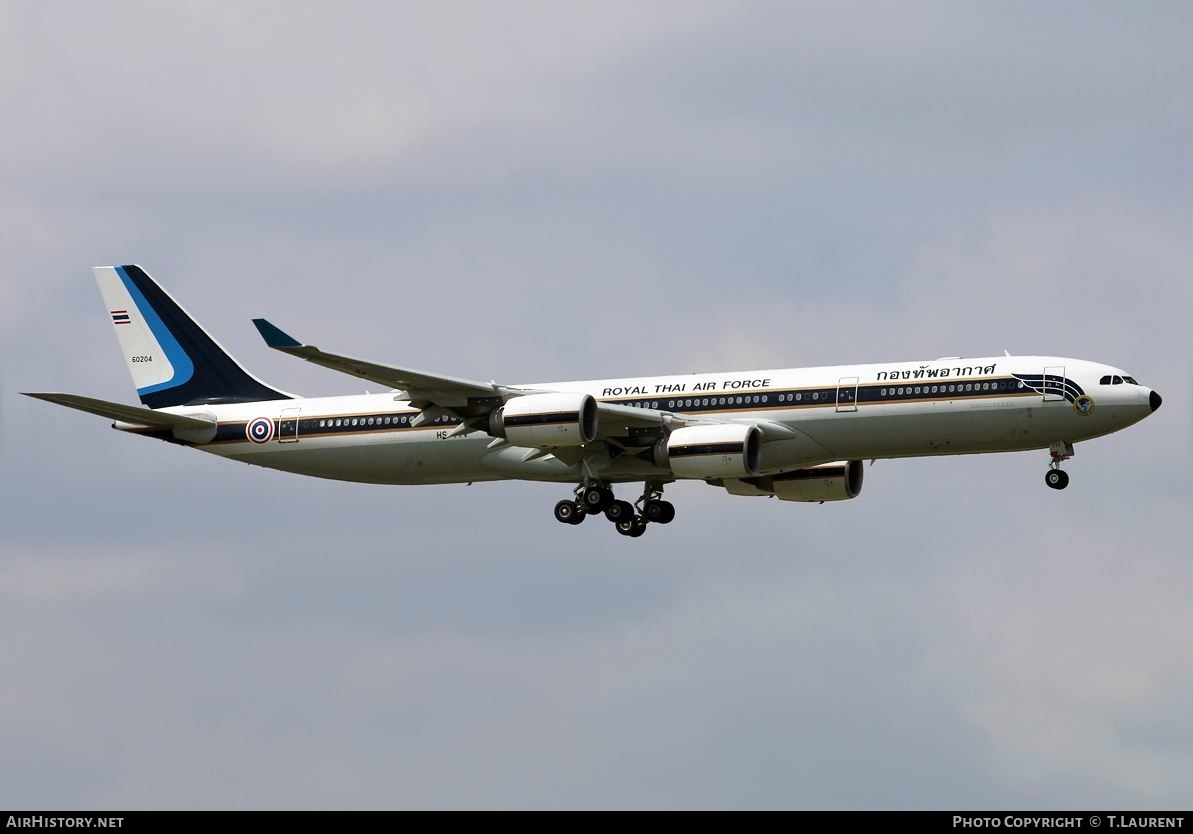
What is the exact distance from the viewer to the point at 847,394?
74688 mm

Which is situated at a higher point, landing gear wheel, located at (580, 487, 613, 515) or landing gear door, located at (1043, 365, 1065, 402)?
landing gear door, located at (1043, 365, 1065, 402)

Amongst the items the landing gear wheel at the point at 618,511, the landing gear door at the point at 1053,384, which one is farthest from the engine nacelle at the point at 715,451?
the landing gear door at the point at 1053,384

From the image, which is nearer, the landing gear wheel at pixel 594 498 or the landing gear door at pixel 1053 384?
the landing gear door at pixel 1053 384

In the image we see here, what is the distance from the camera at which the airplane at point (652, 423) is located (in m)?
73.8

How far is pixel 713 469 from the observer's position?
245 feet

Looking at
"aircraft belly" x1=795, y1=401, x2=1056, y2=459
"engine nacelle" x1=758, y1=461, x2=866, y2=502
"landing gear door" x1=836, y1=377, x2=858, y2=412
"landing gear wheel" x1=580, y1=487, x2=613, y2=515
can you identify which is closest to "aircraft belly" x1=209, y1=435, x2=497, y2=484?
"landing gear wheel" x1=580, y1=487, x2=613, y2=515

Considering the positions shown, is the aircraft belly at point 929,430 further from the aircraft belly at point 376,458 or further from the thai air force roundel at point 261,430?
the thai air force roundel at point 261,430

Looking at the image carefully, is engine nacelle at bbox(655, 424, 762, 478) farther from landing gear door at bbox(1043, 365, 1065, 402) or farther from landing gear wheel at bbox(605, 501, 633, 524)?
landing gear door at bbox(1043, 365, 1065, 402)

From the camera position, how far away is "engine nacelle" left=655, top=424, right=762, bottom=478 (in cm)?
7425

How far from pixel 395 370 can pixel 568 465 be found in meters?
9.14

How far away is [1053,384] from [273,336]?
25.9m

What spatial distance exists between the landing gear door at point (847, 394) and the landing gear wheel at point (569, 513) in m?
10.5

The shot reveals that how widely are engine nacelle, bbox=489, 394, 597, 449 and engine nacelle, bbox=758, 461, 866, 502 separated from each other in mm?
9724
